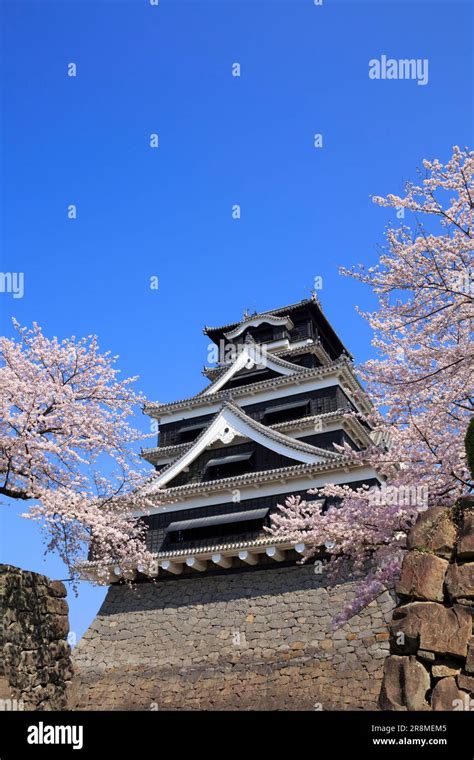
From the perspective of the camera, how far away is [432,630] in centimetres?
714

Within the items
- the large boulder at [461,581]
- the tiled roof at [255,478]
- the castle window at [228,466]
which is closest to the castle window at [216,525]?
the tiled roof at [255,478]

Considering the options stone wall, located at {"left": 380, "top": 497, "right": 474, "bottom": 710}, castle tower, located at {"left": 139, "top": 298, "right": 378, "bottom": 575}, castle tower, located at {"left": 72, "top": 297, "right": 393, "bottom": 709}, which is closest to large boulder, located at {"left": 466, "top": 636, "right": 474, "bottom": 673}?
stone wall, located at {"left": 380, "top": 497, "right": 474, "bottom": 710}

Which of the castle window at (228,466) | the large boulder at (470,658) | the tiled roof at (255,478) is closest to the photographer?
the large boulder at (470,658)

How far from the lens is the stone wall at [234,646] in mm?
15523

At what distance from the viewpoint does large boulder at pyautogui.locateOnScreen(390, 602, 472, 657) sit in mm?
7000

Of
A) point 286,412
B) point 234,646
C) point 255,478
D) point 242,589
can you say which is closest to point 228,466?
point 255,478

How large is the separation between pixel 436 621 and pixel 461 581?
548 millimetres

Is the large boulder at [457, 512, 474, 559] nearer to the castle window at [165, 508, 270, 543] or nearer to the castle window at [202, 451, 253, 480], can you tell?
the castle window at [165, 508, 270, 543]

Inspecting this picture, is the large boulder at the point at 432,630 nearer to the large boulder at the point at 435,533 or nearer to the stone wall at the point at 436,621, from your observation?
the stone wall at the point at 436,621

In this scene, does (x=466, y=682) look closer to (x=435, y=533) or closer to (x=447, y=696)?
(x=447, y=696)

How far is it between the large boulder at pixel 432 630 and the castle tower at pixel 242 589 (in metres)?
8.22

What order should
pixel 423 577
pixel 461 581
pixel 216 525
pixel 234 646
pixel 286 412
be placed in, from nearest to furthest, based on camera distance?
pixel 461 581 → pixel 423 577 → pixel 234 646 → pixel 216 525 → pixel 286 412

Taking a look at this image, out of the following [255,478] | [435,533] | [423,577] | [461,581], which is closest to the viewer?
[461,581]
